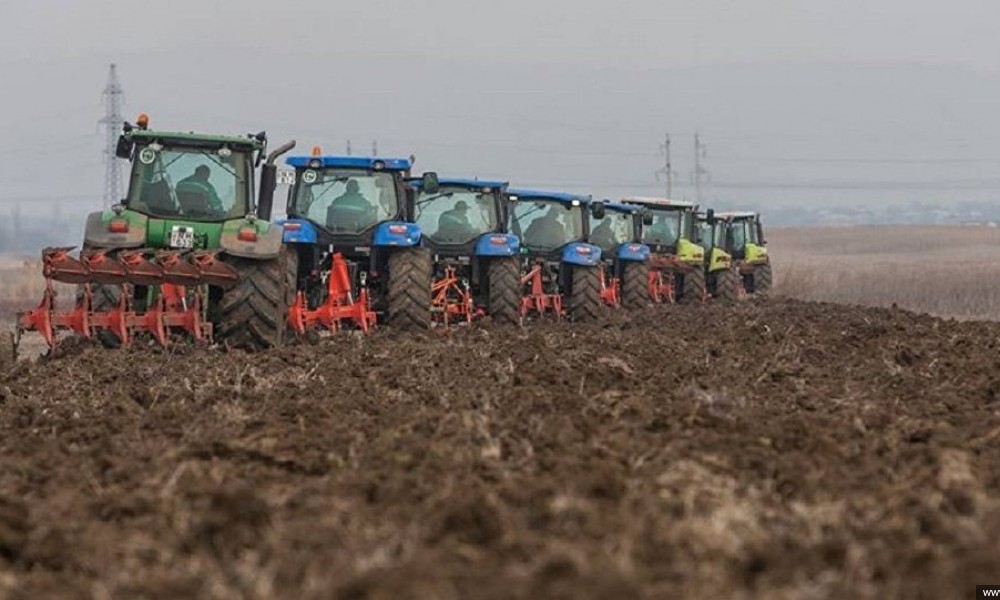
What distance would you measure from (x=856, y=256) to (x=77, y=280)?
80.9 metres

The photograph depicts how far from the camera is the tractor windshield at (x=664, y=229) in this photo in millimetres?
27641

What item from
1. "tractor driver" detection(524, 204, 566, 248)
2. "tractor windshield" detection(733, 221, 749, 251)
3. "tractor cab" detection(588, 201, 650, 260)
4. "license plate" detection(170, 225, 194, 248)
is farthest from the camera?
"tractor windshield" detection(733, 221, 749, 251)

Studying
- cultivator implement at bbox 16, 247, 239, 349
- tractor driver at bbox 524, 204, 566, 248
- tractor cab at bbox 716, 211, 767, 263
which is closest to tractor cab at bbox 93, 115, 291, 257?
cultivator implement at bbox 16, 247, 239, 349

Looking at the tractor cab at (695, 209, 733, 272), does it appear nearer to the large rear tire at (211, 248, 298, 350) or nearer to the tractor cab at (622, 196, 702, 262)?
the tractor cab at (622, 196, 702, 262)

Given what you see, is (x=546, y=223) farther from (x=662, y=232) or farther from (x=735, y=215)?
(x=735, y=215)

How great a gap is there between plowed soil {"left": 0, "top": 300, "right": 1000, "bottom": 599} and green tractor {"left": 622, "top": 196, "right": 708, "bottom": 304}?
690 inches

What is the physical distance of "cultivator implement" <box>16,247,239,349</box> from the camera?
36.4 ft

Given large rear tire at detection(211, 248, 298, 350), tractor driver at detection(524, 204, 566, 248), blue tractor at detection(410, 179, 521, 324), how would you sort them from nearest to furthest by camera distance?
large rear tire at detection(211, 248, 298, 350), blue tractor at detection(410, 179, 521, 324), tractor driver at detection(524, 204, 566, 248)

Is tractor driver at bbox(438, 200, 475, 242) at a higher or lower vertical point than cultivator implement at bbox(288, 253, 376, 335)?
higher

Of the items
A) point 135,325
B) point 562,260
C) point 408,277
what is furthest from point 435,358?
point 562,260

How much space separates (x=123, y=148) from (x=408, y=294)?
3203mm

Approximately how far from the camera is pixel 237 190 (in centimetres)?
1262

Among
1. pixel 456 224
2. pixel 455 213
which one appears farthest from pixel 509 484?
pixel 455 213

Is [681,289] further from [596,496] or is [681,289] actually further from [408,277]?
[596,496]
